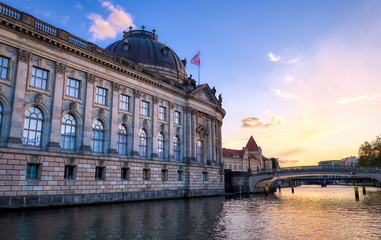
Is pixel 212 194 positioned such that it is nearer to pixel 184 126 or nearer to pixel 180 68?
pixel 184 126

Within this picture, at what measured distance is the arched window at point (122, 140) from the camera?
37.3 meters

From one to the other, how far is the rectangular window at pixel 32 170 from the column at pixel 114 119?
878 cm

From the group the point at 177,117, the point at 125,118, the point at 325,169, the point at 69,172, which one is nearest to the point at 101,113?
the point at 125,118

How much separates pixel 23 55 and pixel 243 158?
10560 cm

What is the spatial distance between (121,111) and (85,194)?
36.4 ft

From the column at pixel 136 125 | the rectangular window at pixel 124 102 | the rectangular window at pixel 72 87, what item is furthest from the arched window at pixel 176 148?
the rectangular window at pixel 72 87

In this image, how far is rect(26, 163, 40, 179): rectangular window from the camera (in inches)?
1075

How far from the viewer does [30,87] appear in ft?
93.6

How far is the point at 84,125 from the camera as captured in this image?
3275 centimetres

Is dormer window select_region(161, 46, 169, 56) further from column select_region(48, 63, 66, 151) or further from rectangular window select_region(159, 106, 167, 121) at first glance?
column select_region(48, 63, 66, 151)

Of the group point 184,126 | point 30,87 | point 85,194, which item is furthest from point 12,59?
point 184,126

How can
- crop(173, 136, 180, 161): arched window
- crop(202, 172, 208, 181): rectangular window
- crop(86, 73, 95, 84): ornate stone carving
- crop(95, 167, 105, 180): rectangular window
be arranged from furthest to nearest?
crop(202, 172, 208, 181): rectangular window
crop(173, 136, 180, 161): arched window
crop(86, 73, 95, 84): ornate stone carving
crop(95, 167, 105, 180): rectangular window

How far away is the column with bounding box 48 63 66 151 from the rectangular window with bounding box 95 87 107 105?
4.66 metres

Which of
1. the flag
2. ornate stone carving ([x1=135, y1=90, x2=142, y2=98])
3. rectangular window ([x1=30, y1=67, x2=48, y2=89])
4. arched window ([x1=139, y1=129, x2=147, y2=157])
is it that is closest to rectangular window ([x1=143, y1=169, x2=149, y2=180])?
arched window ([x1=139, y1=129, x2=147, y2=157])
